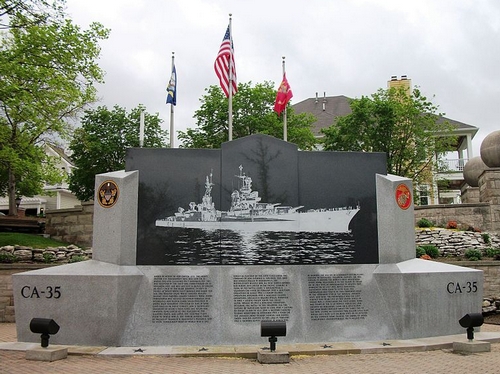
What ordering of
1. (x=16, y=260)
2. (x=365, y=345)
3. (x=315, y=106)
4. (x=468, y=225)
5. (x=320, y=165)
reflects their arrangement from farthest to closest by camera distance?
1. (x=315, y=106)
2. (x=468, y=225)
3. (x=16, y=260)
4. (x=320, y=165)
5. (x=365, y=345)

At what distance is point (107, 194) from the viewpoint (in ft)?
33.5

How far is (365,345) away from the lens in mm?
9328

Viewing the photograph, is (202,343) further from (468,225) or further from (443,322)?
(468,225)

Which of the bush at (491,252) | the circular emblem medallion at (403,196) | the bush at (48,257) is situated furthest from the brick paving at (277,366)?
the bush at (491,252)

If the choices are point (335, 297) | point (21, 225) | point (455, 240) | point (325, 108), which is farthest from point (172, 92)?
point (325, 108)

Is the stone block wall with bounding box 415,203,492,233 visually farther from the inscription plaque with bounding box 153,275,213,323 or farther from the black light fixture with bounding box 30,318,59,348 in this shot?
the black light fixture with bounding box 30,318,59,348

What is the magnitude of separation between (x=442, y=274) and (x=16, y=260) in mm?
14486

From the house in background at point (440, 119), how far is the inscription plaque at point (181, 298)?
2558 centimetres

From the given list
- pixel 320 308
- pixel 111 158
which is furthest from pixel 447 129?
pixel 320 308

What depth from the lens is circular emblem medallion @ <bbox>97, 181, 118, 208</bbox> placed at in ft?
33.3

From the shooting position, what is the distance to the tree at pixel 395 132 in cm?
2870

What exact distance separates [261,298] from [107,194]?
4.03 metres

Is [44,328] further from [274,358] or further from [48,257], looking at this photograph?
[48,257]

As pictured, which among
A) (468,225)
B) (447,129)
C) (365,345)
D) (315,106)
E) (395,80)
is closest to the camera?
(365,345)
